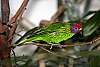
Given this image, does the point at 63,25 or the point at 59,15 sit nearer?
the point at 63,25

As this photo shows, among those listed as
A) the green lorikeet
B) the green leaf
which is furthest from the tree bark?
the green leaf

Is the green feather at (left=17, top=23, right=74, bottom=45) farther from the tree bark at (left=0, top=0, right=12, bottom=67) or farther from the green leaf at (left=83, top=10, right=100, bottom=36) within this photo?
the green leaf at (left=83, top=10, right=100, bottom=36)

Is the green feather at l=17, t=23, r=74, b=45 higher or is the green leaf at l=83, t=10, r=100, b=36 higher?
the green leaf at l=83, t=10, r=100, b=36

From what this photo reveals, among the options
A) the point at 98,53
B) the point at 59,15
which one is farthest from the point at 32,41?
the point at 59,15

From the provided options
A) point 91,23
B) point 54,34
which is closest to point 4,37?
point 54,34

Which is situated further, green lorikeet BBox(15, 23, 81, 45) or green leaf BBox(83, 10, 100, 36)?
green leaf BBox(83, 10, 100, 36)

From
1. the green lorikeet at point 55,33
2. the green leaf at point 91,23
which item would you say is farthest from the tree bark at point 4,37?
the green leaf at point 91,23

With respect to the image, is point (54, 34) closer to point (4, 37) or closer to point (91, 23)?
point (4, 37)

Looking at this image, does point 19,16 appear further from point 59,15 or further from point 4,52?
point 59,15
